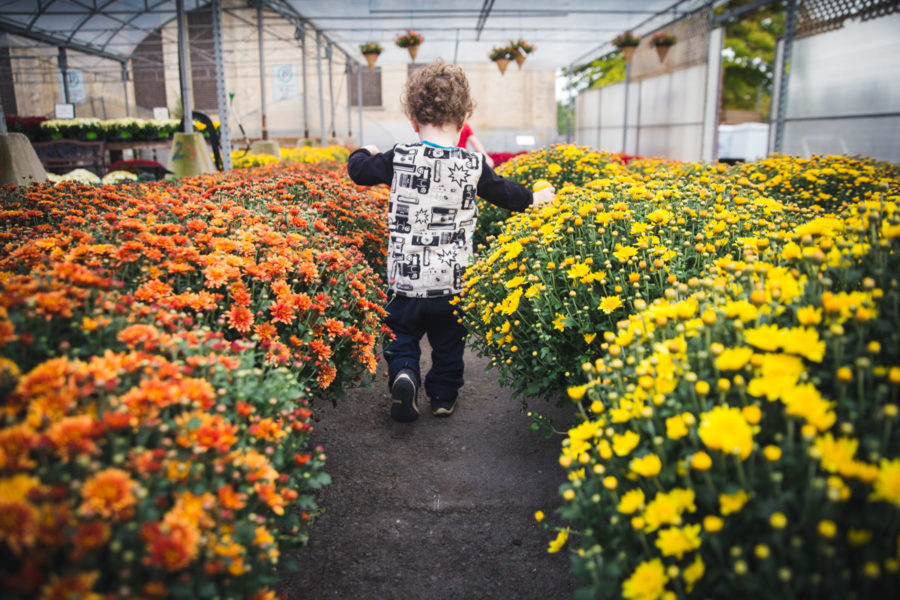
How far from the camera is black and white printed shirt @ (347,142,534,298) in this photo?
114 inches

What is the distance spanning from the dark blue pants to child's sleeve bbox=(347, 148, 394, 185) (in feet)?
2.17

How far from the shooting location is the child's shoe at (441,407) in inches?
127

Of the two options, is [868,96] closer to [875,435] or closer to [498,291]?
[498,291]

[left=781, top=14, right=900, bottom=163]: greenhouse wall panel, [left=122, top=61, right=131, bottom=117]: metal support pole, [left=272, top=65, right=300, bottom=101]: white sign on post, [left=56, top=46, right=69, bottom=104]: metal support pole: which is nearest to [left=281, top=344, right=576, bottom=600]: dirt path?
[left=781, top=14, right=900, bottom=163]: greenhouse wall panel

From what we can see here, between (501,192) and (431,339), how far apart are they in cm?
95

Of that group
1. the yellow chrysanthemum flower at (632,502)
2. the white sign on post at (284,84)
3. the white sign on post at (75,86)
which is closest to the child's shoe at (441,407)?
the yellow chrysanthemum flower at (632,502)

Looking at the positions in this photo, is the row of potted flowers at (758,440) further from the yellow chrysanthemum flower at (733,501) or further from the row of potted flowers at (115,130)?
the row of potted flowers at (115,130)

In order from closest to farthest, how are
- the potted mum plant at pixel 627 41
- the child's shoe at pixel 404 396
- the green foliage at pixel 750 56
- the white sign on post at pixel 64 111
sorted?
the child's shoe at pixel 404 396 < the white sign on post at pixel 64 111 < the potted mum plant at pixel 627 41 < the green foliage at pixel 750 56

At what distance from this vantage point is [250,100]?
24.6 metres

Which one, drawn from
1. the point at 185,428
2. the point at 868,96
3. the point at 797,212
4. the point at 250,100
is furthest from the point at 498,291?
the point at 250,100

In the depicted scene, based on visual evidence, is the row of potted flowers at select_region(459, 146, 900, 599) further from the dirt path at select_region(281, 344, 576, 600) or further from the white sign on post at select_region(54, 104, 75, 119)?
the white sign on post at select_region(54, 104, 75, 119)

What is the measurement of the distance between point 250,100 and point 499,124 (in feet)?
39.5

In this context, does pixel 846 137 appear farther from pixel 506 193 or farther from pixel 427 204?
pixel 427 204

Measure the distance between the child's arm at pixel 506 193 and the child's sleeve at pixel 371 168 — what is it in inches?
20.2
